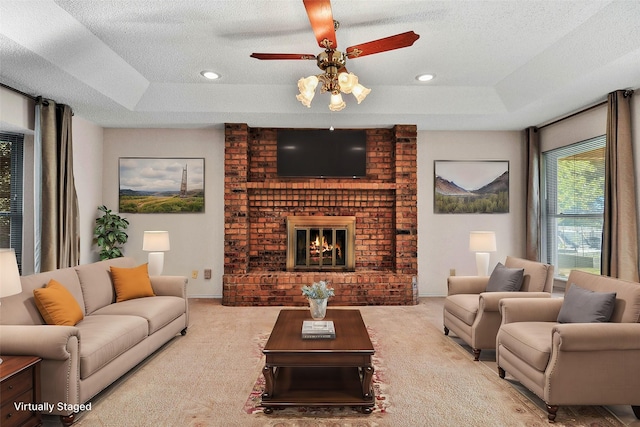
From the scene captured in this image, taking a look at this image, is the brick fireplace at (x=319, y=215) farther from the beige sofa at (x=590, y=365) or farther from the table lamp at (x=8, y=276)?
the table lamp at (x=8, y=276)

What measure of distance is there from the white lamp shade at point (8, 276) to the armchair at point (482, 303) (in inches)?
133

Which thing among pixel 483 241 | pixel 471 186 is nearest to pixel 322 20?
pixel 483 241

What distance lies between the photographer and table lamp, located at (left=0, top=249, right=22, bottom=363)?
2.26 metres

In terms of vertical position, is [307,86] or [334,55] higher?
[334,55]

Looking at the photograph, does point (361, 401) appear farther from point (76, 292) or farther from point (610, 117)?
point (610, 117)

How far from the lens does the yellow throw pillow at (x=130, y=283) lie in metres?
3.78

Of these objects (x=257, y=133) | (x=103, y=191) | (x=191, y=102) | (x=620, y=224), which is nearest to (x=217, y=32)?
(x=191, y=102)

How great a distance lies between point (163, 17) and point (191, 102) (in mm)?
1784

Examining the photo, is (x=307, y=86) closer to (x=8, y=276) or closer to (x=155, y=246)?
(x=8, y=276)

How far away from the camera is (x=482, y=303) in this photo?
11.0 feet

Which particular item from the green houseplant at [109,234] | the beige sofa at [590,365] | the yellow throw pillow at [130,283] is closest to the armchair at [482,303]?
the beige sofa at [590,365]

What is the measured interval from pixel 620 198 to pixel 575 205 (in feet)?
3.84

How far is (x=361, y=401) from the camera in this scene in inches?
97.3

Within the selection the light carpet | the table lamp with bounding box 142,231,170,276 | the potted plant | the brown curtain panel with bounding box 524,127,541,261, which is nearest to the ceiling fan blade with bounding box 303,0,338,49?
the potted plant
